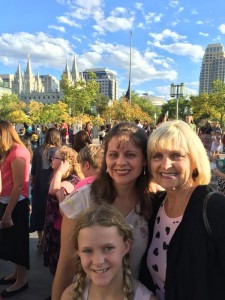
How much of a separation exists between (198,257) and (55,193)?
2.27 m

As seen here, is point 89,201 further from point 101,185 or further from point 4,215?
point 4,215

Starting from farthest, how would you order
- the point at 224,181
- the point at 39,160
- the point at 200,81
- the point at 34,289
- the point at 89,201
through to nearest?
the point at 200,81 < the point at 224,181 < the point at 39,160 < the point at 34,289 < the point at 89,201

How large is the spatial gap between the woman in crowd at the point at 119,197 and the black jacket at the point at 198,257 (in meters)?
0.33

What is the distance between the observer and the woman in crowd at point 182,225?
1.35 meters

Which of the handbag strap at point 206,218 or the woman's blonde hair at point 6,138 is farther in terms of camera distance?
the woman's blonde hair at point 6,138

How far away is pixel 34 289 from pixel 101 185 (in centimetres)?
270

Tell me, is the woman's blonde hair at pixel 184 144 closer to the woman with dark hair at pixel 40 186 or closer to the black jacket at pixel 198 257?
the black jacket at pixel 198 257

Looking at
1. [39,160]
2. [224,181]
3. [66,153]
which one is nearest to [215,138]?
[224,181]

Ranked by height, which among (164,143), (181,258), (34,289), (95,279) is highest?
(164,143)

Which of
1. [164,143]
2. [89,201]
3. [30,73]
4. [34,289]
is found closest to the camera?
[164,143]

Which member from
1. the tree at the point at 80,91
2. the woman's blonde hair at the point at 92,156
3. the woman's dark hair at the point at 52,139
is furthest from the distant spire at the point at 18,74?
the woman's blonde hair at the point at 92,156

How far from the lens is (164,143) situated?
5.29 ft

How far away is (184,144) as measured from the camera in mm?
1602

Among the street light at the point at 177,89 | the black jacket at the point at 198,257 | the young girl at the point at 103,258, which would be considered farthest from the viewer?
the street light at the point at 177,89
